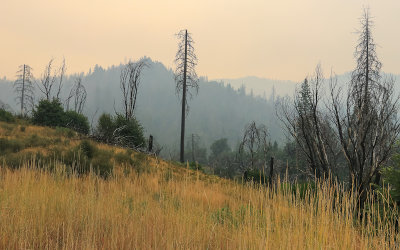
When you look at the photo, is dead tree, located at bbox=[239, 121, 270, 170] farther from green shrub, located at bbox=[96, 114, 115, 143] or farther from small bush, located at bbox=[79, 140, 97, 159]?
green shrub, located at bbox=[96, 114, 115, 143]

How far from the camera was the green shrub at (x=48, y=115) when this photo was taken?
62.8 feet

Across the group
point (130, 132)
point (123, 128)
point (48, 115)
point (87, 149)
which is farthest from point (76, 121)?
point (87, 149)

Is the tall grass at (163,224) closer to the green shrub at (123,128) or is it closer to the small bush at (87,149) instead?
the small bush at (87,149)

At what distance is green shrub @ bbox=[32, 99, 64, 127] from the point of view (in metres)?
19.1

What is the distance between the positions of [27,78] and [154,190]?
43.8 metres

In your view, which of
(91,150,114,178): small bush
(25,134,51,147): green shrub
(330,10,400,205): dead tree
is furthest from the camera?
(25,134,51,147): green shrub

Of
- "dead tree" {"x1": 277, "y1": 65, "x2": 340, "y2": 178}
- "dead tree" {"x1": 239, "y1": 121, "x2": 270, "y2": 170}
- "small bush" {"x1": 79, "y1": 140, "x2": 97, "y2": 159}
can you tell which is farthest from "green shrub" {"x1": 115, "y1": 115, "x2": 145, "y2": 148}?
"dead tree" {"x1": 277, "y1": 65, "x2": 340, "y2": 178}

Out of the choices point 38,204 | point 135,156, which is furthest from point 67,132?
point 38,204

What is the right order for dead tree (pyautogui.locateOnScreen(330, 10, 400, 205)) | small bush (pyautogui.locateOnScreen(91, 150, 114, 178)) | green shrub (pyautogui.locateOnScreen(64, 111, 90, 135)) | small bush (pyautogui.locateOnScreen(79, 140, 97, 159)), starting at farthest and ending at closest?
green shrub (pyautogui.locateOnScreen(64, 111, 90, 135)) < small bush (pyautogui.locateOnScreen(79, 140, 97, 159)) < small bush (pyautogui.locateOnScreen(91, 150, 114, 178)) < dead tree (pyautogui.locateOnScreen(330, 10, 400, 205))

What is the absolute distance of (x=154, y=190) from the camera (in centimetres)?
607

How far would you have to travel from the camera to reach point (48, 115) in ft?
Result: 63.5

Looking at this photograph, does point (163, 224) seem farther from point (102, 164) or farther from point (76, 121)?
point (76, 121)

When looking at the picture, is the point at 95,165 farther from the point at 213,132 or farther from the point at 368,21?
the point at 213,132

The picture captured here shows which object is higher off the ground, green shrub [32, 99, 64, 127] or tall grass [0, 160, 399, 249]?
green shrub [32, 99, 64, 127]
